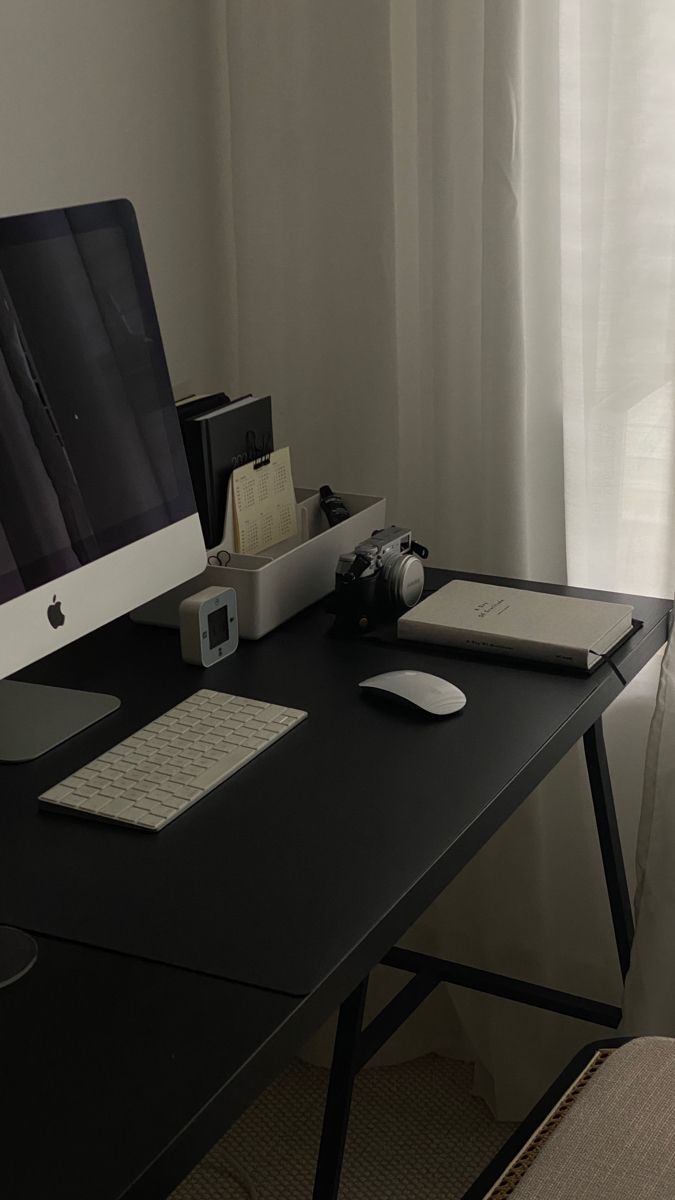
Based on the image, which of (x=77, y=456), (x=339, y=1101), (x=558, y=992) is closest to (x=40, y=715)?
(x=77, y=456)

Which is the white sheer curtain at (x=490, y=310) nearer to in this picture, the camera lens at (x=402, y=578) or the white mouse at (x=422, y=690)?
the camera lens at (x=402, y=578)

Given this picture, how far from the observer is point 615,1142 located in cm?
103

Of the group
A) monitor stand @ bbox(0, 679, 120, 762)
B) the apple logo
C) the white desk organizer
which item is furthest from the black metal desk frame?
the apple logo

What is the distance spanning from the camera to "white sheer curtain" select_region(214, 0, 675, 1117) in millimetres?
1810

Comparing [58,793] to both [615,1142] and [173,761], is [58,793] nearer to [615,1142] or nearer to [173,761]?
[173,761]

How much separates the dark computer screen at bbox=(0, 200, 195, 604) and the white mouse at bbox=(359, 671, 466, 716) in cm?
29

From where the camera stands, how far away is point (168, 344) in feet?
7.00

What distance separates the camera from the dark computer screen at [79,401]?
1.32 metres

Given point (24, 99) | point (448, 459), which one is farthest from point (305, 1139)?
point (24, 99)

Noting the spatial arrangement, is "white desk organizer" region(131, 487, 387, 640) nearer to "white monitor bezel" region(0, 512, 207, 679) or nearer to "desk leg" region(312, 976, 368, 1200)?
"white monitor bezel" region(0, 512, 207, 679)

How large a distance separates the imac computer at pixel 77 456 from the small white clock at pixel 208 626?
4cm

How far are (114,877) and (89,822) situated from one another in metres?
0.11

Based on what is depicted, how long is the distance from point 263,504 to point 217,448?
11cm

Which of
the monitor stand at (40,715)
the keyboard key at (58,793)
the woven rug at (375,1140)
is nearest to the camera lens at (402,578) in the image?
the monitor stand at (40,715)
